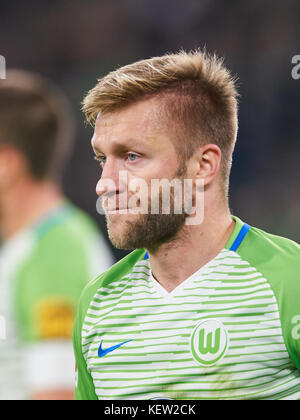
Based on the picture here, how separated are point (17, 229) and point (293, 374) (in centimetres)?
164

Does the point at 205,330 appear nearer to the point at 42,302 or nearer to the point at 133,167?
the point at 133,167

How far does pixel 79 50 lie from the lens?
30.7 ft

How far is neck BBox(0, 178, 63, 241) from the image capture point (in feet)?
11.0

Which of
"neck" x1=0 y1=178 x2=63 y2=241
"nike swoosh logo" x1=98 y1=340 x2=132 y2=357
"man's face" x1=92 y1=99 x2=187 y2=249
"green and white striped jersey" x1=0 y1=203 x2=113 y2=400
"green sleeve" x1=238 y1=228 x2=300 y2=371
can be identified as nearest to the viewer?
"green sleeve" x1=238 y1=228 x2=300 y2=371

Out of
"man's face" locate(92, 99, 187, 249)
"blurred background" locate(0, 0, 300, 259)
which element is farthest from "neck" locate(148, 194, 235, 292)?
"blurred background" locate(0, 0, 300, 259)

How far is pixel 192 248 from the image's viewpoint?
2.35 m

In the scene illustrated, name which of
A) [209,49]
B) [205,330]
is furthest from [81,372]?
[209,49]

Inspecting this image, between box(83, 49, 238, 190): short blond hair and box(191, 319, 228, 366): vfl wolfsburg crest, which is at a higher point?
box(83, 49, 238, 190): short blond hair

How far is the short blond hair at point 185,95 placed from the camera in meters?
2.28

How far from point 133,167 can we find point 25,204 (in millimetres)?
1258

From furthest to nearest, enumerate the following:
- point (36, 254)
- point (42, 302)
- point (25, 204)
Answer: point (25, 204)
point (36, 254)
point (42, 302)

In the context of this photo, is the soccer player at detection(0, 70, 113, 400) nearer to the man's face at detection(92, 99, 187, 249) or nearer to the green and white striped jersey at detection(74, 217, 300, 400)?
the green and white striped jersey at detection(74, 217, 300, 400)

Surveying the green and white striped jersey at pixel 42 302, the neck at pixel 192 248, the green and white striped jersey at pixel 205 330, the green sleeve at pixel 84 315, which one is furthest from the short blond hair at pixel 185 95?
the green and white striped jersey at pixel 42 302
